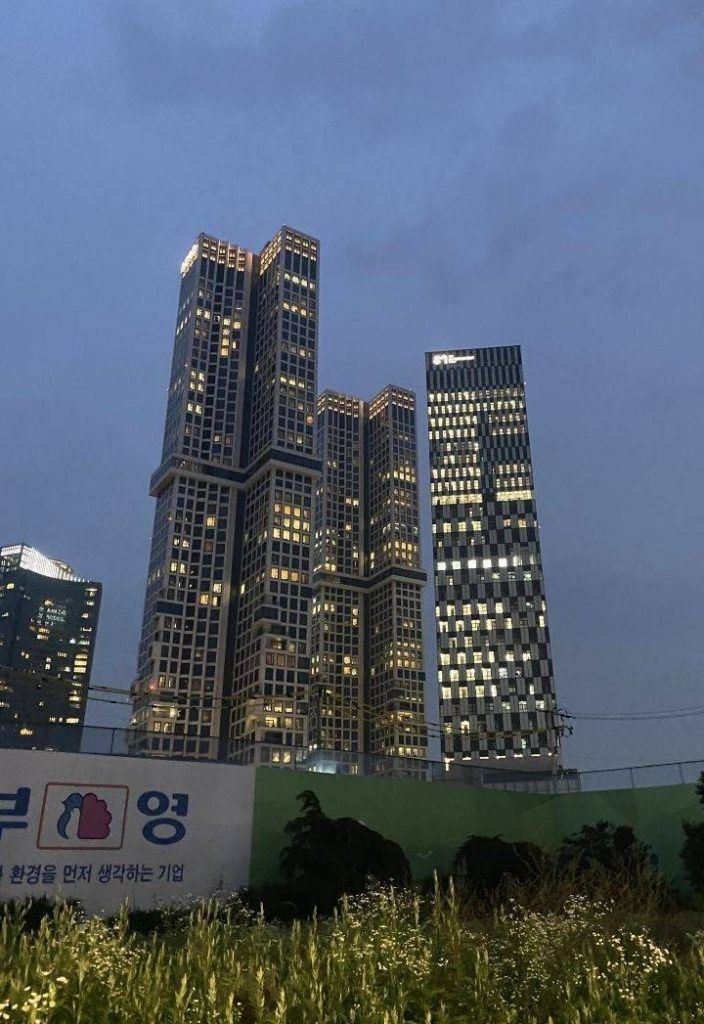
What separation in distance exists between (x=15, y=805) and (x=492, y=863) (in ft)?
52.3

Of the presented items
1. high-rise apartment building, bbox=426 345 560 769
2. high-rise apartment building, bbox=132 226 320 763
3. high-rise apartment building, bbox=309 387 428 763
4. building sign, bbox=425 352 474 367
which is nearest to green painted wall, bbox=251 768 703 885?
high-rise apartment building, bbox=426 345 560 769

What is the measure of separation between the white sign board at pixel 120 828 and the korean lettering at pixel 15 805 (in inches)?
1.1

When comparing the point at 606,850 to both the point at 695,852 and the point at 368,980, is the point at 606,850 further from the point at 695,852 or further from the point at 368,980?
the point at 368,980

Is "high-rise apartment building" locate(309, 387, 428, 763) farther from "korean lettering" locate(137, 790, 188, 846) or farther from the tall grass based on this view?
the tall grass

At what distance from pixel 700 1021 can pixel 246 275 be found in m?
161

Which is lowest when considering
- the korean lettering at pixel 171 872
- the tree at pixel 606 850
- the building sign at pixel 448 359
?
the korean lettering at pixel 171 872

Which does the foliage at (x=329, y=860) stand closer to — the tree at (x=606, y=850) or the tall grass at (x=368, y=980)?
the tree at (x=606, y=850)

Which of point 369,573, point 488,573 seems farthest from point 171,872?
point 369,573

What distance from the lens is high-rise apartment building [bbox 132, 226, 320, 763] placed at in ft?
410

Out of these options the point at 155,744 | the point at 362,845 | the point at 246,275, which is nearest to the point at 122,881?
the point at 362,845

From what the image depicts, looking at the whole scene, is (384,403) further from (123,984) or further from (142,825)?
(123,984)

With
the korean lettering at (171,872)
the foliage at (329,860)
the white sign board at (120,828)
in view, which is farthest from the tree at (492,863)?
the korean lettering at (171,872)

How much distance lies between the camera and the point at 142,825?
24.5m

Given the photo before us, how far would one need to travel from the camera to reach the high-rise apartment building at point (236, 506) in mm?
124938
